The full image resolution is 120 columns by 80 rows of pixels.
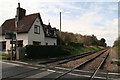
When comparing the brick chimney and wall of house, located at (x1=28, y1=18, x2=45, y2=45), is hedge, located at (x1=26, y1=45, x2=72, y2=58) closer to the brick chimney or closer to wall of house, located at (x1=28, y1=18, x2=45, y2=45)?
wall of house, located at (x1=28, y1=18, x2=45, y2=45)

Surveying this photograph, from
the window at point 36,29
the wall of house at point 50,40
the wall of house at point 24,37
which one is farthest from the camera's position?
the wall of house at point 50,40

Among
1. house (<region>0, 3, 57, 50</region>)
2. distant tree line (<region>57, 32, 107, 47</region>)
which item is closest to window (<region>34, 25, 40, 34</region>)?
house (<region>0, 3, 57, 50</region>)

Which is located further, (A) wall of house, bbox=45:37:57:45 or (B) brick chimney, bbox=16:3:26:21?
(A) wall of house, bbox=45:37:57:45

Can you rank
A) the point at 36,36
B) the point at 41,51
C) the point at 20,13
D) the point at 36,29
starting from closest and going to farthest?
1. the point at 41,51
2. the point at 36,36
3. the point at 36,29
4. the point at 20,13

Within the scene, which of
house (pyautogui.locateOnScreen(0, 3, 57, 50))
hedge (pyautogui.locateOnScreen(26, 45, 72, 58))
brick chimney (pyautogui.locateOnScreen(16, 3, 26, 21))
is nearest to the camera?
hedge (pyautogui.locateOnScreen(26, 45, 72, 58))

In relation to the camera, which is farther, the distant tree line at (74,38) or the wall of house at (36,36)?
the distant tree line at (74,38)

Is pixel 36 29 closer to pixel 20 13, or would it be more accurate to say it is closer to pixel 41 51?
pixel 20 13

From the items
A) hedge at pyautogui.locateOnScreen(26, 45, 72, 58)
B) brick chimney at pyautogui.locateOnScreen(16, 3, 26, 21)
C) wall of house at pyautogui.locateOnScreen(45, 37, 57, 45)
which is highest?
brick chimney at pyautogui.locateOnScreen(16, 3, 26, 21)

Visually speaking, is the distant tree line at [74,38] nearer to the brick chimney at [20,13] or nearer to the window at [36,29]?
the window at [36,29]

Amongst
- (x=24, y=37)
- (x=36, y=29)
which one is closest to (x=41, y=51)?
(x=24, y=37)

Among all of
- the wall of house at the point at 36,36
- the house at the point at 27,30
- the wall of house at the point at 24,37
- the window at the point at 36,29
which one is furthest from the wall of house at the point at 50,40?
the wall of house at the point at 24,37

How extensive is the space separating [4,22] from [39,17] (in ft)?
38.7

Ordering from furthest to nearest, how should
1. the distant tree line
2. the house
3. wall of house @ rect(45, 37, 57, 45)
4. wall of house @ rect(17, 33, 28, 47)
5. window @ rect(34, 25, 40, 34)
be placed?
1. the distant tree line
2. wall of house @ rect(45, 37, 57, 45)
3. window @ rect(34, 25, 40, 34)
4. the house
5. wall of house @ rect(17, 33, 28, 47)

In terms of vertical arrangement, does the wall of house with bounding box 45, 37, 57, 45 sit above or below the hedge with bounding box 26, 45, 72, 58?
above
